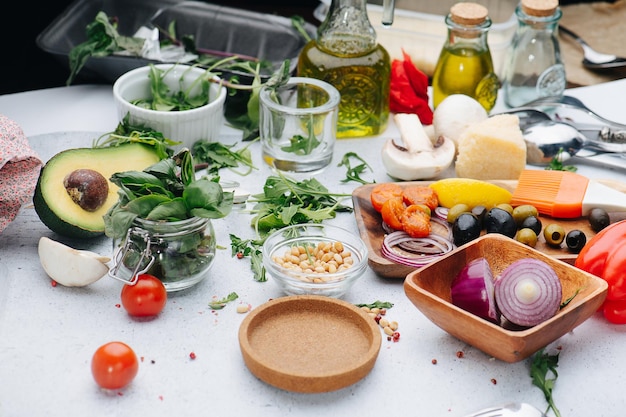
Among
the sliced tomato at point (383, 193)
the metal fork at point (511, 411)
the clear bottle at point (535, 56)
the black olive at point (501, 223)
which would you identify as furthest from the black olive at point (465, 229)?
the clear bottle at point (535, 56)

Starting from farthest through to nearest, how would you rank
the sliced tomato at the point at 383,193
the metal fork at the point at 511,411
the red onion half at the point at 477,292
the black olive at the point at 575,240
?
1. the sliced tomato at the point at 383,193
2. the black olive at the point at 575,240
3. the red onion half at the point at 477,292
4. the metal fork at the point at 511,411

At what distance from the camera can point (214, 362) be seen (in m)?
1.14

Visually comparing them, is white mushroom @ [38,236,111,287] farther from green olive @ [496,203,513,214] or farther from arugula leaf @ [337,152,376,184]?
green olive @ [496,203,513,214]

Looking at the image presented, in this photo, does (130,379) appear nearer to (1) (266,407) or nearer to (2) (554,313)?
(1) (266,407)

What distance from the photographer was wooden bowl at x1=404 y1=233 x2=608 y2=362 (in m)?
1.07

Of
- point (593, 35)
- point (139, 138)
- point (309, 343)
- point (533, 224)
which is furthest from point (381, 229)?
point (593, 35)

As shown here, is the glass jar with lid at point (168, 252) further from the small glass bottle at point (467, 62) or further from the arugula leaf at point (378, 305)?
the small glass bottle at point (467, 62)

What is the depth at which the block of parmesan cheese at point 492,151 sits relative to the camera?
1.57 m

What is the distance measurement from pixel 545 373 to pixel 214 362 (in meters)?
0.46

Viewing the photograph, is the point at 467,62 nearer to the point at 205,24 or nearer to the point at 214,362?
the point at 205,24

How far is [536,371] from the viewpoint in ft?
3.69

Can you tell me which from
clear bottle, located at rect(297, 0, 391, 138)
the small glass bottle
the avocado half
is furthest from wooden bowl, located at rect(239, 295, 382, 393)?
the small glass bottle

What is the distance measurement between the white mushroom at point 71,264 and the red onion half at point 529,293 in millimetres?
595

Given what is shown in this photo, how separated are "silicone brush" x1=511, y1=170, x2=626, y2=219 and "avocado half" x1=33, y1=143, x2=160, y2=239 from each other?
0.73 meters
